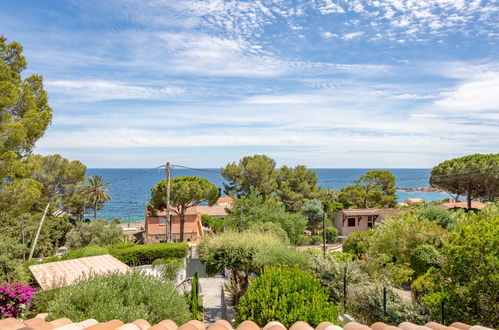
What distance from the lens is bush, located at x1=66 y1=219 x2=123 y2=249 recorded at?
29.1m

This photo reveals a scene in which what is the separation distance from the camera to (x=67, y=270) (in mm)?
13805

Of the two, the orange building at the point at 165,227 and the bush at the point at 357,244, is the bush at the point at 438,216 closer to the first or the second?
the bush at the point at 357,244

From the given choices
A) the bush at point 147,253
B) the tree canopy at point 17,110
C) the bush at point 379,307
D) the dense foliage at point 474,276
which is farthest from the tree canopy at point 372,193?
the tree canopy at point 17,110

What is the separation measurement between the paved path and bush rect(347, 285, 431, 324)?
18.2 ft

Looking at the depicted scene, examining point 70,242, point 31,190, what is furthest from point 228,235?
point 70,242

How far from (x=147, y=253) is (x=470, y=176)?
105ft

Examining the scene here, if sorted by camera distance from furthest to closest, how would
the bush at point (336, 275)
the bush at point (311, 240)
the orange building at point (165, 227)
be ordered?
the orange building at point (165, 227), the bush at point (311, 240), the bush at point (336, 275)

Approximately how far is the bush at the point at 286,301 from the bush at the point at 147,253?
14.6 m

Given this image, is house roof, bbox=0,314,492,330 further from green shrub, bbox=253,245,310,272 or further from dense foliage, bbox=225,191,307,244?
dense foliage, bbox=225,191,307,244

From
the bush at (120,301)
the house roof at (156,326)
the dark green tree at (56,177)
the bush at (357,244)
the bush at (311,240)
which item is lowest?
the bush at (311,240)

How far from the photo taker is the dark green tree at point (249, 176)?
1442 inches

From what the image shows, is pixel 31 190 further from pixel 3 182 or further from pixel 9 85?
pixel 9 85

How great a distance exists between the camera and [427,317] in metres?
9.66

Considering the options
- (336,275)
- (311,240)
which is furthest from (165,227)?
(336,275)
